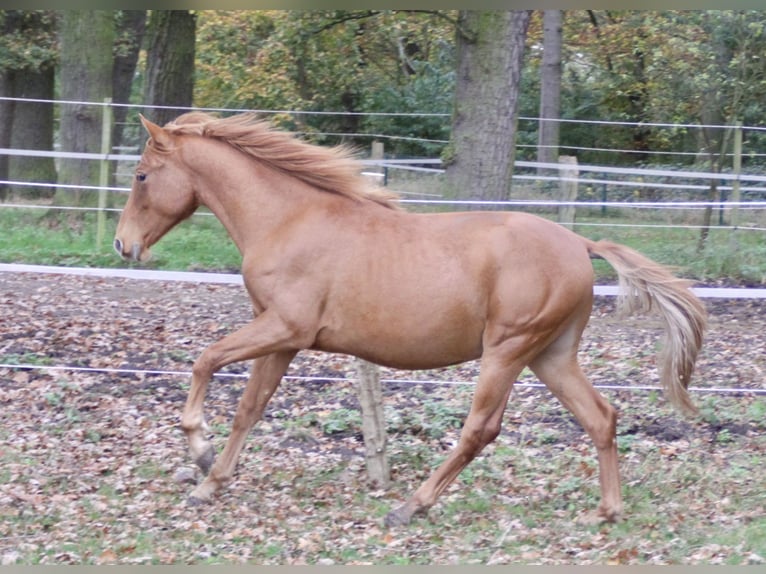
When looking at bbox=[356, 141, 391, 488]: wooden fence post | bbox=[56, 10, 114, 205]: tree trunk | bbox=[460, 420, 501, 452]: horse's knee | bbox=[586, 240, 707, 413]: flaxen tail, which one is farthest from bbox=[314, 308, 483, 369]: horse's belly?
bbox=[56, 10, 114, 205]: tree trunk

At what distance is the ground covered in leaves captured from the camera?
16.3ft

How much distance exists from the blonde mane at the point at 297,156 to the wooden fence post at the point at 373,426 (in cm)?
100

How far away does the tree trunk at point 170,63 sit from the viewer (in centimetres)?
1428

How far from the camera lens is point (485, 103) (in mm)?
10297

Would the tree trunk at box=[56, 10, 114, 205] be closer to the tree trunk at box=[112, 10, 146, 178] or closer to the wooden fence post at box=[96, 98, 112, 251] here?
the wooden fence post at box=[96, 98, 112, 251]

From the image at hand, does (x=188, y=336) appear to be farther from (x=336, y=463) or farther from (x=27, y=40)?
(x=27, y=40)

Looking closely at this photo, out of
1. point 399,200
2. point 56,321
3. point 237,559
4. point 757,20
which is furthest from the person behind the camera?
point 757,20

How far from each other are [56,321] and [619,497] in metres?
5.50

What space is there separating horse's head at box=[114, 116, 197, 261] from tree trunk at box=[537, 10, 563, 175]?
1188 centimetres

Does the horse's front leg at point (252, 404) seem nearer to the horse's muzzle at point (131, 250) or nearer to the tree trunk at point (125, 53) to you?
the horse's muzzle at point (131, 250)

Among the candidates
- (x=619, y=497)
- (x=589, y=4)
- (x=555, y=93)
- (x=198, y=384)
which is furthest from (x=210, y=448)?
(x=555, y=93)

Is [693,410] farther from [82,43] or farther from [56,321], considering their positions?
[82,43]

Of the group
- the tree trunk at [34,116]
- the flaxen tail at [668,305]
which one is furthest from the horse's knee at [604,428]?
the tree trunk at [34,116]

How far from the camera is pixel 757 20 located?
12.8m
